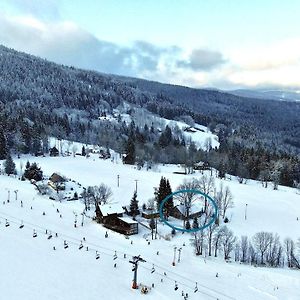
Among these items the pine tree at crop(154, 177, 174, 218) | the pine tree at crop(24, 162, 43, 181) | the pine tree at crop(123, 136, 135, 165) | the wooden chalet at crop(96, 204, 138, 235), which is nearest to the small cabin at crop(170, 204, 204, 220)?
the pine tree at crop(154, 177, 174, 218)

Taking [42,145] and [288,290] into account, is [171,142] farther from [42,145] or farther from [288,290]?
[288,290]

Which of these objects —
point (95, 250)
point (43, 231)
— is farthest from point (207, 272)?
point (43, 231)

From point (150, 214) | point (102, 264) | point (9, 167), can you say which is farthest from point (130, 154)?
point (102, 264)

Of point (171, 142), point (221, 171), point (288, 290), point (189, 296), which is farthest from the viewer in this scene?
point (171, 142)

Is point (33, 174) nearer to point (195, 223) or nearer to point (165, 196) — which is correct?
point (165, 196)

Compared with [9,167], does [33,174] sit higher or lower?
lower

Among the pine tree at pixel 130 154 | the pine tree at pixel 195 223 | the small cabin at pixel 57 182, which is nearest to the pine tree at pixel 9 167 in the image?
the small cabin at pixel 57 182
